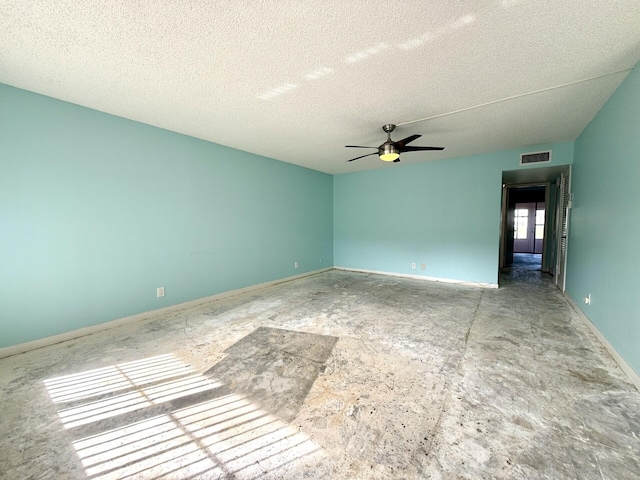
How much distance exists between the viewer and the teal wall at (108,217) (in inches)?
91.9

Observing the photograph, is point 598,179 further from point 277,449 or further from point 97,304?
point 97,304

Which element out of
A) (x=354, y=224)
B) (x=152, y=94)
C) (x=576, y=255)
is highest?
(x=152, y=94)

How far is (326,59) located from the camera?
192 centimetres

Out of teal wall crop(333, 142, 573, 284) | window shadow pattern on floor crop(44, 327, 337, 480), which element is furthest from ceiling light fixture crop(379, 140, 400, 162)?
teal wall crop(333, 142, 573, 284)

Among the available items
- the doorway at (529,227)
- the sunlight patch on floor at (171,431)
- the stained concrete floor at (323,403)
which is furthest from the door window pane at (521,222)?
the sunlight patch on floor at (171,431)

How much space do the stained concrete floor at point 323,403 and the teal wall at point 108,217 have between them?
1.61 feet

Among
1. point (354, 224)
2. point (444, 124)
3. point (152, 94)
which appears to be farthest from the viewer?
point (354, 224)

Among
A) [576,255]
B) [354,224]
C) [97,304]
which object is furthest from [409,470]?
[354,224]

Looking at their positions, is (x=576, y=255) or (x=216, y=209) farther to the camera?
(x=216, y=209)

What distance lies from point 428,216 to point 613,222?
298 centimetres

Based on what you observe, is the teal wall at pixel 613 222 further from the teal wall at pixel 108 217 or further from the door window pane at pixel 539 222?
the door window pane at pixel 539 222

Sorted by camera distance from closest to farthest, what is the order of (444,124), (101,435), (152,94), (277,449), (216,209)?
1. (277,449)
2. (101,435)
3. (152,94)
4. (444,124)
5. (216,209)

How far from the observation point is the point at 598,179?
2.78 meters

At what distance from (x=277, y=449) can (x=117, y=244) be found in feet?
9.48
